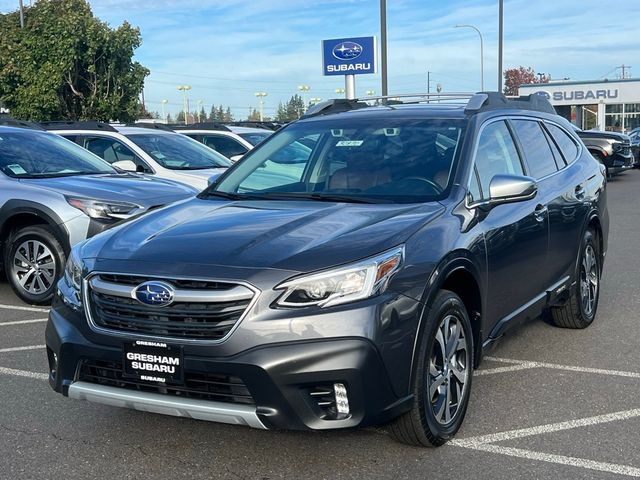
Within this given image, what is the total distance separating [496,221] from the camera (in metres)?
4.60

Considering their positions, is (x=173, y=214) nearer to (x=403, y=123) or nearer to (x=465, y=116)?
(x=403, y=123)

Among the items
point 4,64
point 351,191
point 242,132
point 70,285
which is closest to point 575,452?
point 351,191

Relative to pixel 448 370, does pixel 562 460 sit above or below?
below

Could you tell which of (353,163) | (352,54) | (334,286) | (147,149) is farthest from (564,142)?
(352,54)

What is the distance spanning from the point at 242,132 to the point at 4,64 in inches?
760

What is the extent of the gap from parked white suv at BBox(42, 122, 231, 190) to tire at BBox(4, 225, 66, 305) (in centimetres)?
321

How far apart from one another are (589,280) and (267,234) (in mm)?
3564

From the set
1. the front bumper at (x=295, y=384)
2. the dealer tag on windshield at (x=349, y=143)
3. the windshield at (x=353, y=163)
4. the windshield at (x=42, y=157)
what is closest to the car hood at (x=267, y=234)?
the windshield at (x=353, y=163)

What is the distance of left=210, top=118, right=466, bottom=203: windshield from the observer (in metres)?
4.59

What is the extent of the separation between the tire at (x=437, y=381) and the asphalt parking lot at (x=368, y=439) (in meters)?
0.12

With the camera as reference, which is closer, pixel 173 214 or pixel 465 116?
pixel 173 214

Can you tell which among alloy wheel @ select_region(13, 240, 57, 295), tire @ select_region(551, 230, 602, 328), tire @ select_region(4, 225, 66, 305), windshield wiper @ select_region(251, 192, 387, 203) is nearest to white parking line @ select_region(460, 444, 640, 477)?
windshield wiper @ select_region(251, 192, 387, 203)

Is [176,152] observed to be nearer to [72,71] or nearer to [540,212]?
[540,212]

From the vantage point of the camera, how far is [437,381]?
3924 millimetres
